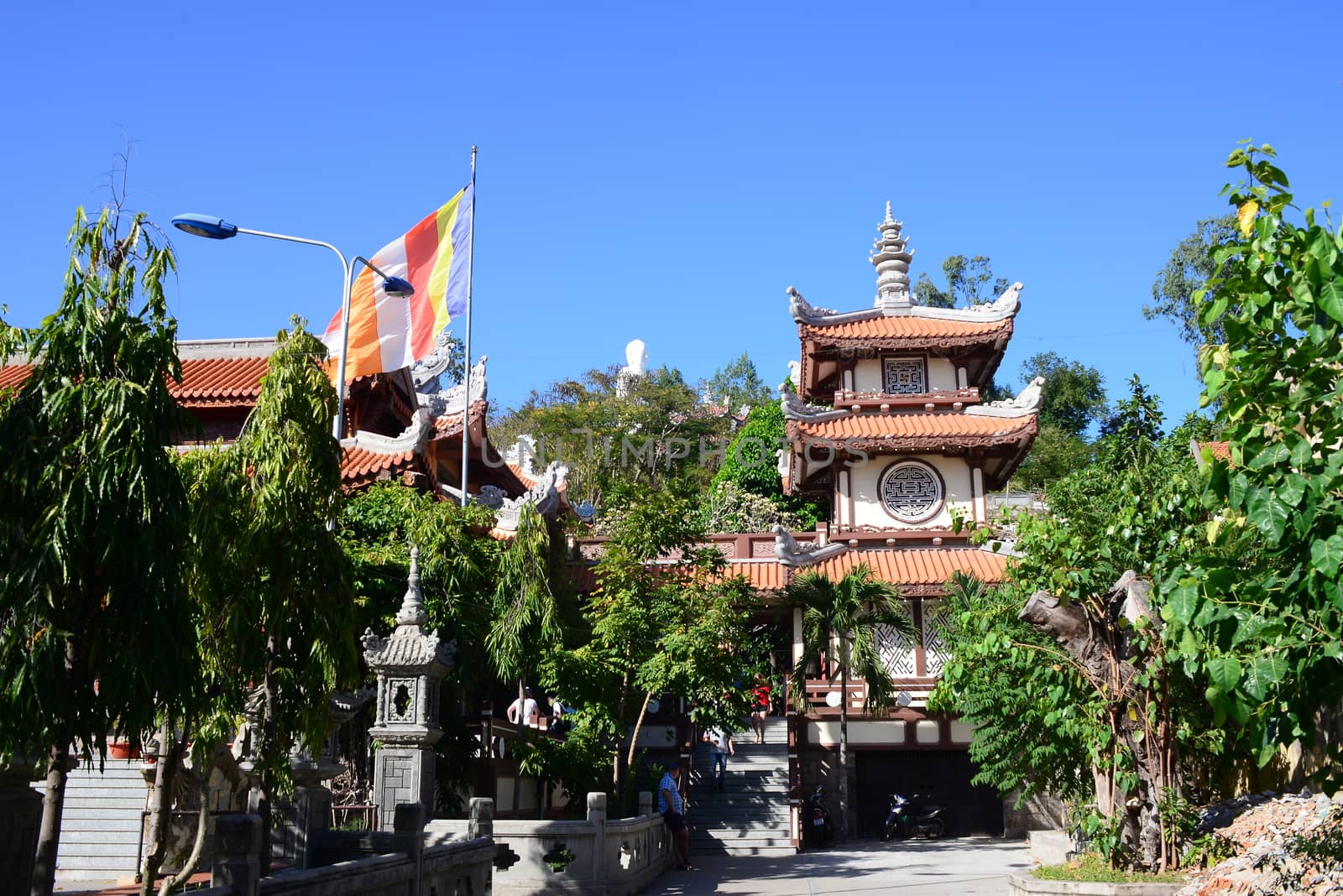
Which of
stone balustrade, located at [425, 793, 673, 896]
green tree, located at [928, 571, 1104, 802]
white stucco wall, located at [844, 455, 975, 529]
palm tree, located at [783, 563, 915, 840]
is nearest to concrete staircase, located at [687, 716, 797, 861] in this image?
palm tree, located at [783, 563, 915, 840]

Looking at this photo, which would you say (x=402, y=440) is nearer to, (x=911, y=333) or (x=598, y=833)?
(x=598, y=833)

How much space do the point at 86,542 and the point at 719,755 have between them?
18138 millimetres

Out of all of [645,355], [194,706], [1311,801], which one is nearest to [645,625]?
[1311,801]

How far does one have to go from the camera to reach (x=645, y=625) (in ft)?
58.1

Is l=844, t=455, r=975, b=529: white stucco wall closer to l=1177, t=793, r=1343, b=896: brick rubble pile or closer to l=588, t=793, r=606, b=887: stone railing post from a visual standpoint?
l=588, t=793, r=606, b=887: stone railing post

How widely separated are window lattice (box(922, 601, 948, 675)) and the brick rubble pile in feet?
41.9

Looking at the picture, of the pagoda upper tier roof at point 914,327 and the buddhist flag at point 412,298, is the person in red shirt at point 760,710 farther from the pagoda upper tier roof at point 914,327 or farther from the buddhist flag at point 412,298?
the buddhist flag at point 412,298

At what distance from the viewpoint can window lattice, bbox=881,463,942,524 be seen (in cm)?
2667

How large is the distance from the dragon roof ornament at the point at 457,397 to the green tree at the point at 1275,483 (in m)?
18.9

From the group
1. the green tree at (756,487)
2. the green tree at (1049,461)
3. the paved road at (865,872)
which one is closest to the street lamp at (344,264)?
the paved road at (865,872)

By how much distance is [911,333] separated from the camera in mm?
27688

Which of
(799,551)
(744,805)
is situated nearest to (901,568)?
(799,551)

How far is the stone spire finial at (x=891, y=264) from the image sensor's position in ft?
97.7

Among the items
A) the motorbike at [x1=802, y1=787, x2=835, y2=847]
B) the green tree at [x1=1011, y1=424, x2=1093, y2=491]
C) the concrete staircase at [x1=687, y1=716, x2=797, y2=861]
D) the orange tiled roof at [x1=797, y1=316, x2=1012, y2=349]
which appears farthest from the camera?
the green tree at [x1=1011, y1=424, x2=1093, y2=491]
